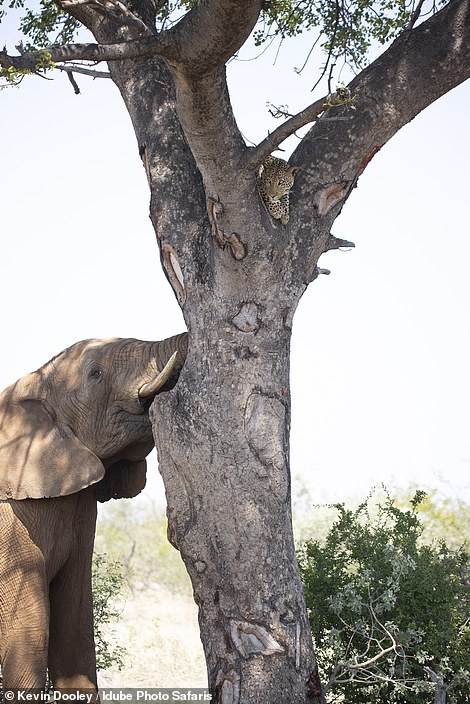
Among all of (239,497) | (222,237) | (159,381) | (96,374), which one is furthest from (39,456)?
(222,237)

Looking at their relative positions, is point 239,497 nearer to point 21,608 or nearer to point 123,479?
point 21,608

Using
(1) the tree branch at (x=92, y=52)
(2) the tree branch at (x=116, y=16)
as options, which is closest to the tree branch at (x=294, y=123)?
(1) the tree branch at (x=92, y=52)

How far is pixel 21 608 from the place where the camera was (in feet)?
18.9

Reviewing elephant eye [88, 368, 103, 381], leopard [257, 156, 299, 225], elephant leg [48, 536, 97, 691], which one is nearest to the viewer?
leopard [257, 156, 299, 225]

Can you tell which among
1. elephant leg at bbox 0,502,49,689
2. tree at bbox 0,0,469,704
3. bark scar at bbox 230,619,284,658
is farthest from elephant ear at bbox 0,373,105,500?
bark scar at bbox 230,619,284,658

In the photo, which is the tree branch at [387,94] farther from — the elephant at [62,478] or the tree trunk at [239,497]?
the elephant at [62,478]

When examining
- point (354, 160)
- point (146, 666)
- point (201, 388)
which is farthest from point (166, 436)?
point (146, 666)

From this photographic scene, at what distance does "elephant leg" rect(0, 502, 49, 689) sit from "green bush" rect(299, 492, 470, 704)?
1.75m

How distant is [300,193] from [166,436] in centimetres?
148

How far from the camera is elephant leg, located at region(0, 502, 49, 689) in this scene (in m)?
5.71

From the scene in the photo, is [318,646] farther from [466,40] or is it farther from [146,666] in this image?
[146,666]

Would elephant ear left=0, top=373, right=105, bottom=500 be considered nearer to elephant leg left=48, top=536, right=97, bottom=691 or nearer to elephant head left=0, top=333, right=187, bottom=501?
elephant head left=0, top=333, right=187, bottom=501

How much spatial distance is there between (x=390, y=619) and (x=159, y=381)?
7.37 ft

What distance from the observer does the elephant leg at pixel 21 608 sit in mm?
5715
